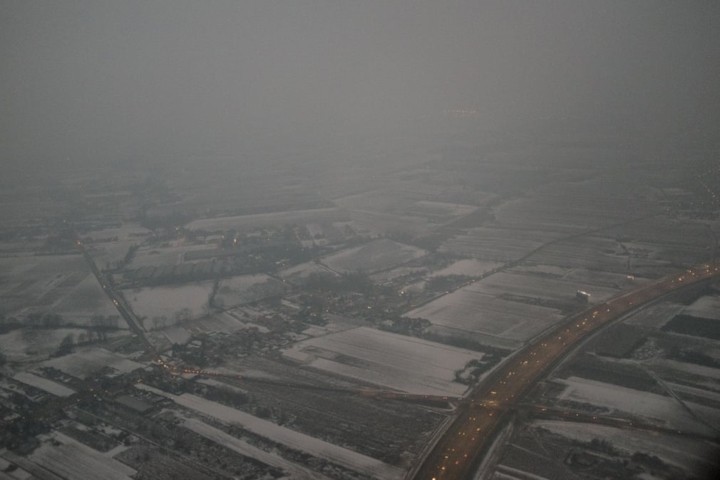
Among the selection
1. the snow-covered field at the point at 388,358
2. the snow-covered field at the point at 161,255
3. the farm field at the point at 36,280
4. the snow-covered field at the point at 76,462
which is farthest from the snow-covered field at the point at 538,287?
the farm field at the point at 36,280

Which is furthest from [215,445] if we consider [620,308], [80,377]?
[620,308]

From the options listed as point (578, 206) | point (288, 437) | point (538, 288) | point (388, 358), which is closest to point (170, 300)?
point (388, 358)

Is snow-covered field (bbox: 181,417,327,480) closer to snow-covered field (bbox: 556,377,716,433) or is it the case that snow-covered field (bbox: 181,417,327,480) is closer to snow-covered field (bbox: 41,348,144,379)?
snow-covered field (bbox: 41,348,144,379)

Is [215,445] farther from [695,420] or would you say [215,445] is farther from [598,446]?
[695,420]

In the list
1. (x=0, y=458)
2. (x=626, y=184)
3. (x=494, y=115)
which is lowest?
(x=0, y=458)

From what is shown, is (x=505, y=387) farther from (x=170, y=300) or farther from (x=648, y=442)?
(x=170, y=300)

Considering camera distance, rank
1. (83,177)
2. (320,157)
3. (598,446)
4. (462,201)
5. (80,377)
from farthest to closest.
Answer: (320,157) → (83,177) → (462,201) → (80,377) → (598,446)

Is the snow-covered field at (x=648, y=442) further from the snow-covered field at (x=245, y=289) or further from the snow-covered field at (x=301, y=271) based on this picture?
the snow-covered field at (x=301, y=271)
